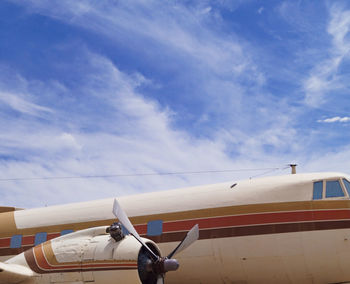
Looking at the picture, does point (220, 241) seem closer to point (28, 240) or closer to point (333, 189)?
point (333, 189)

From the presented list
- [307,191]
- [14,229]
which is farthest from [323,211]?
[14,229]

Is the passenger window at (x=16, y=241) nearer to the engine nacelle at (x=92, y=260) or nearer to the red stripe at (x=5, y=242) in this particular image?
the red stripe at (x=5, y=242)

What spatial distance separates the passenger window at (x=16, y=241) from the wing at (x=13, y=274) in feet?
14.9

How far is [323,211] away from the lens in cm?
1219

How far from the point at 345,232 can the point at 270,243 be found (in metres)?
1.96

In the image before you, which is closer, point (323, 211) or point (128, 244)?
point (128, 244)

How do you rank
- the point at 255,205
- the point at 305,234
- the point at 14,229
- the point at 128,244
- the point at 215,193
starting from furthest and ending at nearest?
the point at 14,229
the point at 215,193
the point at 255,205
the point at 305,234
the point at 128,244

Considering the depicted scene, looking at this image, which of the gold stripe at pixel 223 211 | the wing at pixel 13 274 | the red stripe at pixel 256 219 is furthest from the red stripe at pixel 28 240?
the red stripe at pixel 256 219

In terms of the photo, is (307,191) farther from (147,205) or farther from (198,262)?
(147,205)

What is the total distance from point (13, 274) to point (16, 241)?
5.12 m

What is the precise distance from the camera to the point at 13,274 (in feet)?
37.6

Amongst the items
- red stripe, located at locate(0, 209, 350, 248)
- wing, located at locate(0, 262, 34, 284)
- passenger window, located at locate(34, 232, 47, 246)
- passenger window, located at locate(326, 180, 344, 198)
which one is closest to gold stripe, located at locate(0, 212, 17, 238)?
passenger window, located at locate(34, 232, 47, 246)

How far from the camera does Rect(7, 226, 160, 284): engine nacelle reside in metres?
10.8

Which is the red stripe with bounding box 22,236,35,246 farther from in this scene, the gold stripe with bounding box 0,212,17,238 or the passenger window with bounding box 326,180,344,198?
the passenger window with bounding box 326,180,344,198
